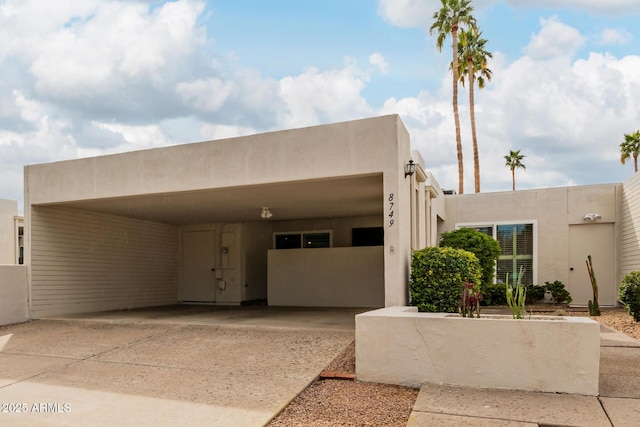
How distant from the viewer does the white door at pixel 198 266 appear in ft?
45.5

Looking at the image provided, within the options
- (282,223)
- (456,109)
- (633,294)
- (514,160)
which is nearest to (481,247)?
(633,294)

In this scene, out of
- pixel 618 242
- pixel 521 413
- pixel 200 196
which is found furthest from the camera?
pixel 618 242

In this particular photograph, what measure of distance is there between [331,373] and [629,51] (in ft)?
28.5

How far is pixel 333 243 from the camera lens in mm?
13469

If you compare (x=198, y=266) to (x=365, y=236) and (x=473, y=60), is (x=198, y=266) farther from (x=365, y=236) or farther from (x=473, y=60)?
(x=473, y=60)

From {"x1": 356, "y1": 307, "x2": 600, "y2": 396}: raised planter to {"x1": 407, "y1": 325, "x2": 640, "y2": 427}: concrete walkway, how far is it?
13 cm

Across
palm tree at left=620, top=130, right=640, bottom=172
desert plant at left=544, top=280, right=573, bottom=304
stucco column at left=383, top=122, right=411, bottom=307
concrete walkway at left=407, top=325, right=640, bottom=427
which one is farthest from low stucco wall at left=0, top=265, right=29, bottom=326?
palm tree at left=620, top=130, right=640, bottom=172

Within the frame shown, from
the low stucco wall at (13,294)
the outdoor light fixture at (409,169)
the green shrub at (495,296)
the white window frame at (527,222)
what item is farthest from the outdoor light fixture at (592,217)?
the low stucco wall at (13,294)

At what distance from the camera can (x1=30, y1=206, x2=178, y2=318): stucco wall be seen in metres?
9.95

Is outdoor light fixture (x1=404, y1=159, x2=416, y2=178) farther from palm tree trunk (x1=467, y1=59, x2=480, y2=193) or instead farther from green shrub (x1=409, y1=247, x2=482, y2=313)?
palm tree trunk (x1=467, y1=59, x2=480, y2=193)

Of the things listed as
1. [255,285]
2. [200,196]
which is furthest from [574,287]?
[200,196]

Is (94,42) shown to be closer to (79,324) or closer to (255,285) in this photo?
(79,324)

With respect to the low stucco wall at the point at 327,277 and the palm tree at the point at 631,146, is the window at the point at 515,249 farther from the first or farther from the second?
the palm tree at the point at 631,146

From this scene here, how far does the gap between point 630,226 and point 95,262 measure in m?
12.6
